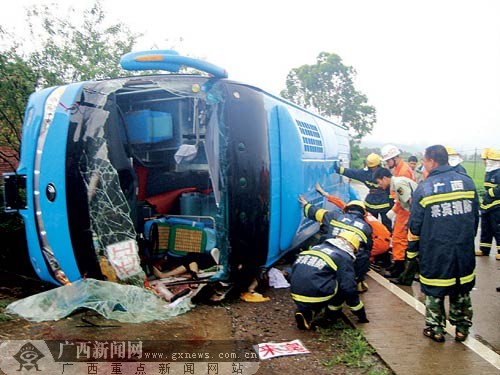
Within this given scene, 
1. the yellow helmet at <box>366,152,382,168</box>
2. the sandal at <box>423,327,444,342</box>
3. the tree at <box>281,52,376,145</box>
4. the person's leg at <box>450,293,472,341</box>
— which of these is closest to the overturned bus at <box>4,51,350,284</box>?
the sandal at <box>423,327,444,342</box>

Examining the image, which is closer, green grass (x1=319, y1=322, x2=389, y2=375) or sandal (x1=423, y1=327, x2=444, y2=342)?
green grass (x1=319, y1=322, x2=389, y2=375)

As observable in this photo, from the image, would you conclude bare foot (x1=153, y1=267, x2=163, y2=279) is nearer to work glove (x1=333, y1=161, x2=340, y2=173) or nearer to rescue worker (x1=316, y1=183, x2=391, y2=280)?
rescue worker (x1=316, y1=183, x2=391, y2=280)

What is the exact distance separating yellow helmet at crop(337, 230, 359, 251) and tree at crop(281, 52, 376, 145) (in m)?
24.5

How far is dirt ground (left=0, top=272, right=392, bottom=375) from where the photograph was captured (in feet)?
10.4

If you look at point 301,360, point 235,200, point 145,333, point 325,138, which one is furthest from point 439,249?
point 325,138

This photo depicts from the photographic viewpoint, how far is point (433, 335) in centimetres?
362

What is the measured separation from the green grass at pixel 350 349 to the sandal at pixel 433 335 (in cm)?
57

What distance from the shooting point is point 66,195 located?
366 cm

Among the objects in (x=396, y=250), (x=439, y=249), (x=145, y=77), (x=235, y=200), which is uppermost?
(x=145, y=77)

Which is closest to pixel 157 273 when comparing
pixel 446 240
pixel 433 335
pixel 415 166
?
pixel 433 335

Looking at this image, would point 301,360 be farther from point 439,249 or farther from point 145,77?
point 145,77

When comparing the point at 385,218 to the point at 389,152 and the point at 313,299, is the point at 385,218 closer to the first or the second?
the point at 389,152

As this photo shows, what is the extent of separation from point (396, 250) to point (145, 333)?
342cm

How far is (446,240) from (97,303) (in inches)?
119
